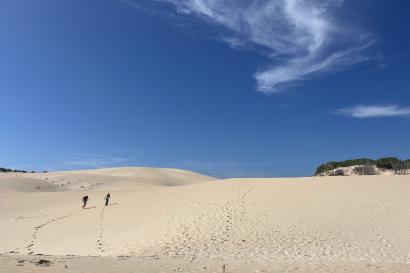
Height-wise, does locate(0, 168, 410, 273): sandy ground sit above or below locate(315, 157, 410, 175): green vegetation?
below

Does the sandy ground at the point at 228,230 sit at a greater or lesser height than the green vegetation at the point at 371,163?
lesser

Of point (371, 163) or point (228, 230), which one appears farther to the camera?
point (371, 163)

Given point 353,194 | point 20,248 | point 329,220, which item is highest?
point 353,194

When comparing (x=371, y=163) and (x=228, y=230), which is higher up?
(x=371, y=163)

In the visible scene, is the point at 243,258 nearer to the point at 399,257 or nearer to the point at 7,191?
the point at 399,257

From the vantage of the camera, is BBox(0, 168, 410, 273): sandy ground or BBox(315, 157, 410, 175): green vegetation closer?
BBox(0, 168, 410, 273): sandy ground

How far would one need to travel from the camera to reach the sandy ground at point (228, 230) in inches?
453

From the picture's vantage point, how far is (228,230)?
688 inches

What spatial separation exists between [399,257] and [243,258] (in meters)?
4.77

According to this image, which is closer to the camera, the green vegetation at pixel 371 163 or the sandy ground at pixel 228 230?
the sandy ground at pixel 228 230

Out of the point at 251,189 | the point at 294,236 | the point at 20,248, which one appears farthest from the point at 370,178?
the point at 20,248

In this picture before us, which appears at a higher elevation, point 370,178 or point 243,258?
point 370,178

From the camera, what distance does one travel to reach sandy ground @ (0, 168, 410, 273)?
11508mm

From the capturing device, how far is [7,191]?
40.8 meters
